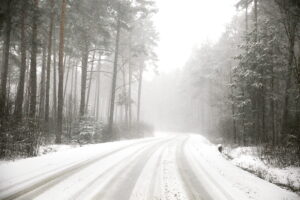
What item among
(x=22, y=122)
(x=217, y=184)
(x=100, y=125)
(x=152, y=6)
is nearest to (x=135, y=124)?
(x=100, y=125)

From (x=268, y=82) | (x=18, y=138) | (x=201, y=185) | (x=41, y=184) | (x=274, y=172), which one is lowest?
(x=274, y=172)

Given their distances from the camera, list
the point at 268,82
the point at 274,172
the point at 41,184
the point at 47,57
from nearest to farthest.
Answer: the point at 41,184 < the point at 274,172 < the point at 268,82 < the point at 47,57

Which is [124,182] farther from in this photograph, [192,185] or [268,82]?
[268,82]

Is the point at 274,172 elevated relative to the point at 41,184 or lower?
lower

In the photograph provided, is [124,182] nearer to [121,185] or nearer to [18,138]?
[121,185]

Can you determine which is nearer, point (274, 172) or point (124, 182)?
point (124, 182)

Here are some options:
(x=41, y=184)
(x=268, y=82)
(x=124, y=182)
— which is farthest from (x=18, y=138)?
(x=268, y=82)

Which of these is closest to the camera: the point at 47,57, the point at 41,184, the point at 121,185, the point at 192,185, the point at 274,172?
the point at 41,184

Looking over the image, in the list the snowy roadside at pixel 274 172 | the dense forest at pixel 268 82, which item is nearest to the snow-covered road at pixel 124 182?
the snowy roadside at pixel 274 172

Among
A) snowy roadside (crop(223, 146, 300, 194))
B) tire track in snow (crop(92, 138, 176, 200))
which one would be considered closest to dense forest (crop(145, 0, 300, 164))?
snowy roadside (crop(223, 146, 300, 194))

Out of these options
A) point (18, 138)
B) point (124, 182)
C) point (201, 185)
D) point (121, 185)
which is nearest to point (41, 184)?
point (121, 185)

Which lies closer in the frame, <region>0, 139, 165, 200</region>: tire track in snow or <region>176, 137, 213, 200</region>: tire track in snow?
<region>0, 139, 165, 200</region>: tire track in snow

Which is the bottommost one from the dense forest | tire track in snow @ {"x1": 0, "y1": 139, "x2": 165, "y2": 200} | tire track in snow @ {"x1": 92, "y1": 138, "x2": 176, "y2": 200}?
tire track in snow @ {"x1": 92, "y1": 138, "x2": 176, "y2": 200}

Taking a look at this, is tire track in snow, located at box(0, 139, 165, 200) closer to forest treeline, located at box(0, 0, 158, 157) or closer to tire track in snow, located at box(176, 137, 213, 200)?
forest treeline, located at box(0, 0, 158, 157)
